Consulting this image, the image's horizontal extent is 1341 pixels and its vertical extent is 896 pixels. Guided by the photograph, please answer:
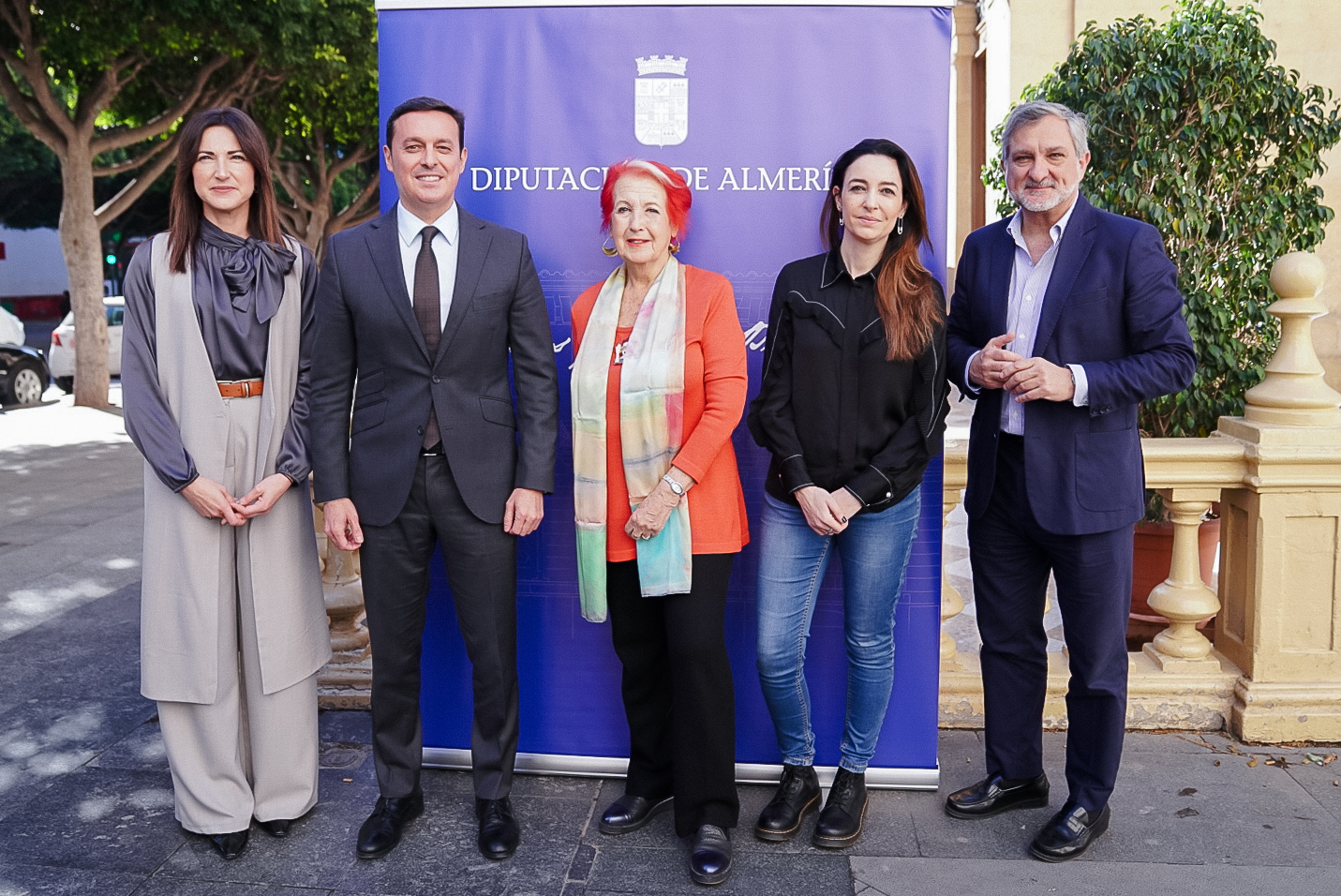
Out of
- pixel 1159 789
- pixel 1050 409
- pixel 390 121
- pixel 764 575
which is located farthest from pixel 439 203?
pixel 1159 789

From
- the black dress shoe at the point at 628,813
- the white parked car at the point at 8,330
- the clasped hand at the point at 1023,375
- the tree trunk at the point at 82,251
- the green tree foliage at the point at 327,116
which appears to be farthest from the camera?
the white parked car at the point at 8,330

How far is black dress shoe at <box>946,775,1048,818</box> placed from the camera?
11.4ft

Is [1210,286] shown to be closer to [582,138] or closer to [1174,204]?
[1174,204]

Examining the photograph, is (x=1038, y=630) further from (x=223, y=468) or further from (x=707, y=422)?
(x=223, y=468)

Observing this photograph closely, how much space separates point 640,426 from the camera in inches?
123

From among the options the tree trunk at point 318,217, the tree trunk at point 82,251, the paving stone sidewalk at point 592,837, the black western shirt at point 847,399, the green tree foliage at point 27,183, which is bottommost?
the paving stone sidewalk at point 592,837

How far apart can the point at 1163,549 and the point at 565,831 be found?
129 inches

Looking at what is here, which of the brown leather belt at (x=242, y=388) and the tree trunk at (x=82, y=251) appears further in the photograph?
the tree trunk at (x=82, y=251)

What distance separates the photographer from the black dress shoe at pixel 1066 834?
3.18 m

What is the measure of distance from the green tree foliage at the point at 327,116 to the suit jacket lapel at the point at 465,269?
217 inches

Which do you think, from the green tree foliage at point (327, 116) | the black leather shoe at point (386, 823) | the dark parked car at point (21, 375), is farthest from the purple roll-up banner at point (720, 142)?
the dark parked car at point (21, 375)

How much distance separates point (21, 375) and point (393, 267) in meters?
15.2

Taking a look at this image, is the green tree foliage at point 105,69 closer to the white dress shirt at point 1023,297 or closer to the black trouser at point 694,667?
the black trouser at point 694,667

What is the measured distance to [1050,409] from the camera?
10.3 feet
